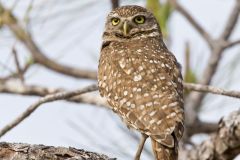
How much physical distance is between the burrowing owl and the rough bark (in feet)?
2.67

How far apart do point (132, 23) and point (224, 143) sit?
5.96ft

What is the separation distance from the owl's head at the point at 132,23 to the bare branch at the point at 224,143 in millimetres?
1513

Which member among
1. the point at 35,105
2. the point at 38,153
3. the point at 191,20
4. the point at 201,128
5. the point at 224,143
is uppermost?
the point at 38,153

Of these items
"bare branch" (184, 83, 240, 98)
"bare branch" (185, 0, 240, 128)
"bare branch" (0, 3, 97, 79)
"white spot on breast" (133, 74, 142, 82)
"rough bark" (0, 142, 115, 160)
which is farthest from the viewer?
"bare branch" (185, 0, 240, 128)

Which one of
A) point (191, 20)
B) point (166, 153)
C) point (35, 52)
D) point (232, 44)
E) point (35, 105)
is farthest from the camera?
point (191, 20)

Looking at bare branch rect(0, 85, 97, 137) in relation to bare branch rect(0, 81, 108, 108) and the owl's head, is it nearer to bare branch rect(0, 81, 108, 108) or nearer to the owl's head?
bare branch rect(0, 81, 108, 108)

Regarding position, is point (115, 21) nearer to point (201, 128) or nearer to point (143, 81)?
point (201, 128)

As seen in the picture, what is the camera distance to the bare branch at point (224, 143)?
14.6ft

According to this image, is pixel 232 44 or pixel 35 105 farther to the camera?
pixel 232 44

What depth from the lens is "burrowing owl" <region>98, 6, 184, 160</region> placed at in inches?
172

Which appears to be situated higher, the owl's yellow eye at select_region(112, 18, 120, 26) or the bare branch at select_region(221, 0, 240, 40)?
the owl's yellow eye at select_region(112, 18, 120, 26)

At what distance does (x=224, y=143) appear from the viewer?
454 centimetres

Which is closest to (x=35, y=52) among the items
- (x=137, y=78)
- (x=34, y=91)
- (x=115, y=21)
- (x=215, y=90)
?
(x=34, y=91)

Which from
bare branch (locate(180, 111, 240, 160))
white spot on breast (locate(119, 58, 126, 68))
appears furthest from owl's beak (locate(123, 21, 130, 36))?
bare branch (locate(180, 111, 240, 160))
